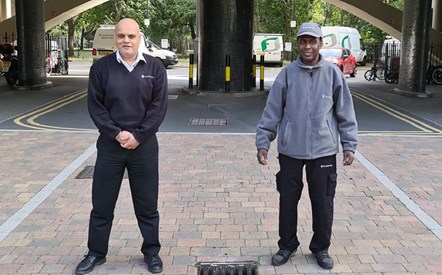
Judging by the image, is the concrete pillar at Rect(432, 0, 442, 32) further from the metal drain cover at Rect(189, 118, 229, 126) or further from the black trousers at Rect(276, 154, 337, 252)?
the black trousers at Rect(276, 154, 337, 252)

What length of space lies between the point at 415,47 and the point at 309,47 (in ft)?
44.3

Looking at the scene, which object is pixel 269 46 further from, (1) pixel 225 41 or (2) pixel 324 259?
(2) pixel 324 259

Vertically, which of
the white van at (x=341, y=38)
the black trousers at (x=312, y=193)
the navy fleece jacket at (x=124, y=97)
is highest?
the white van at (x=341, y=38)

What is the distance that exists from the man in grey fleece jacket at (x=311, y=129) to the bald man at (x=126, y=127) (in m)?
0.84

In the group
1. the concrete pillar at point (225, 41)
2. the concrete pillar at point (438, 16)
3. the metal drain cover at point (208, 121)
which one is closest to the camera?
the metal drain cover at point (208, 121)

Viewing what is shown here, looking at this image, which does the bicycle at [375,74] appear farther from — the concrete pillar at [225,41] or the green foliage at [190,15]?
the green foliage at [190,15]

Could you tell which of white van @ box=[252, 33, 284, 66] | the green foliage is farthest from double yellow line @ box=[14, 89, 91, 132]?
the green foliage

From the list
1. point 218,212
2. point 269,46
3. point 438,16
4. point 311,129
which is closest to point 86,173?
point 218,212

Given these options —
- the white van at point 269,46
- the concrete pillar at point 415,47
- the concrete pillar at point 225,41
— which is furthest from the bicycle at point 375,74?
the white van at point 269,46

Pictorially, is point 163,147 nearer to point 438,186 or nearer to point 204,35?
point 438,186

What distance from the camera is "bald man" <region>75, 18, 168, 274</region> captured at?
154 inches

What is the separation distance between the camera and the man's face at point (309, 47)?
4.08m

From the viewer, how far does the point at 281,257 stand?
14.3ft

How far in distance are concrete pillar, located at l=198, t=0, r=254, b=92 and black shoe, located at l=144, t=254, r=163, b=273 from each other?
12.5 m
